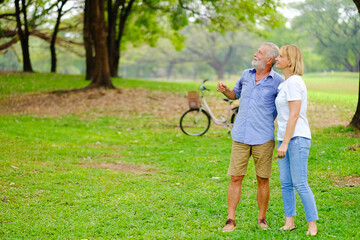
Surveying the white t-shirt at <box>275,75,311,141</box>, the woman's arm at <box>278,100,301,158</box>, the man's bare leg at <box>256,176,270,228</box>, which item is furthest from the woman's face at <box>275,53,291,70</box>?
the man's bare leg at <box>256,176,270,228</box>

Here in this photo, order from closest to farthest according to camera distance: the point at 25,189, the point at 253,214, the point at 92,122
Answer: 1. the point at 253,214
2. the point at 25,189
3. the point at 92,122

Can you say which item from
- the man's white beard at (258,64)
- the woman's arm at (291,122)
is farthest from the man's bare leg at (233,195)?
the man's white beard at (258,64)

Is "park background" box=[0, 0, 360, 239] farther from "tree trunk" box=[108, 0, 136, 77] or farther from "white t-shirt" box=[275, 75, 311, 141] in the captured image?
"tree trunk" box=[108, 0, 136, 77]

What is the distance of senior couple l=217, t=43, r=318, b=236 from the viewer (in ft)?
13.3

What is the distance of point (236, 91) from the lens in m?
4.67

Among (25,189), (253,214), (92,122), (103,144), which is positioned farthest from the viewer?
(92,122)

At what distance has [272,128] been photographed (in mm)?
4434

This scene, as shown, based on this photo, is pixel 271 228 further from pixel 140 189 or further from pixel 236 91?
pixel 140 189

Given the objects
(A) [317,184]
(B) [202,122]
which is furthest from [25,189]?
(B) [202,122]

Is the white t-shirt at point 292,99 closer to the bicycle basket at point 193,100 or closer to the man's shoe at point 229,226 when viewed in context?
the man's shoe at point 229,226

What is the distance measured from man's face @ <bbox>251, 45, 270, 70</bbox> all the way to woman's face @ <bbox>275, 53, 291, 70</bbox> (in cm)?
22

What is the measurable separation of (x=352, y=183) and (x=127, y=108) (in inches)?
449

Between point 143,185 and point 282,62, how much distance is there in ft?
11.1

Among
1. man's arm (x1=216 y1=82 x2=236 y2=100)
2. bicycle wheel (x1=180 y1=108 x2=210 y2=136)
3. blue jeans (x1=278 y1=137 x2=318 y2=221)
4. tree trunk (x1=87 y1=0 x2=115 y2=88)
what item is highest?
tree trunk (x1=87 y1=0 x2=115 y2=88)
